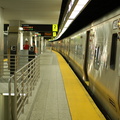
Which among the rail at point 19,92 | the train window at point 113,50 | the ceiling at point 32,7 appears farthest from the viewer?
the ceiling at point 32,7

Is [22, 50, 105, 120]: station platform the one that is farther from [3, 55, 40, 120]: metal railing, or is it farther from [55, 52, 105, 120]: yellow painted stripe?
[3, 55, 40, 120]: metal railing

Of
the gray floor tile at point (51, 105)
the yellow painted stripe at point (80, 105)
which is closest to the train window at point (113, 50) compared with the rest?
the yellow painted stripe at point (80, 105)

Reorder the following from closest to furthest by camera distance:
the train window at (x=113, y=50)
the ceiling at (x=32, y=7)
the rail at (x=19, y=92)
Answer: the rail at (x=19, y=92) < the train window at (x=113, y=50) < the ceiling at (x=32, y=7)

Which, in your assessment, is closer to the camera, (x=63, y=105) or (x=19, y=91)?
(x=19, y=91)

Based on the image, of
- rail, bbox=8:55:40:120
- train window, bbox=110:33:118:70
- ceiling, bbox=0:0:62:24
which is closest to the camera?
rail, bbox=8:55:40:120

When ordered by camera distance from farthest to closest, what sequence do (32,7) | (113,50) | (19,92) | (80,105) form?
(32,7)
(80,105)
(113,50)
(19,92)

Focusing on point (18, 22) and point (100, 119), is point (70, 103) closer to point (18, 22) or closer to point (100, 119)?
point (100, 119)

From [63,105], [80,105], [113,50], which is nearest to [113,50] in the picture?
[113,50]

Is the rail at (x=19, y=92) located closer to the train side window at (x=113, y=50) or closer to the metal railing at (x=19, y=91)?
the metal railing at (x=19, y=91)

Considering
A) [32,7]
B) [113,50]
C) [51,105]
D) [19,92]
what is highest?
[32,7]

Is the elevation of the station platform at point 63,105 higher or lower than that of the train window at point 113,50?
lower

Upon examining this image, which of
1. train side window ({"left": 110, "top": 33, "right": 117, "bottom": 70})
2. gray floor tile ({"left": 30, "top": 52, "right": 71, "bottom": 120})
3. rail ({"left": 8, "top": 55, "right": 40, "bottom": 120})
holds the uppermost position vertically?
train side window ({"left": 110, "top": 33, "right": 117, "bottom": 70})

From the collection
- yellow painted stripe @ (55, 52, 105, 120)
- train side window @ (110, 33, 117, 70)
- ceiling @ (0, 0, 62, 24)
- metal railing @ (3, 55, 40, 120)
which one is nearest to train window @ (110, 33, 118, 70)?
train side window @ (110, 33, 117, 70)

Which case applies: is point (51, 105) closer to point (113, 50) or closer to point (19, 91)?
point (19, 91)
